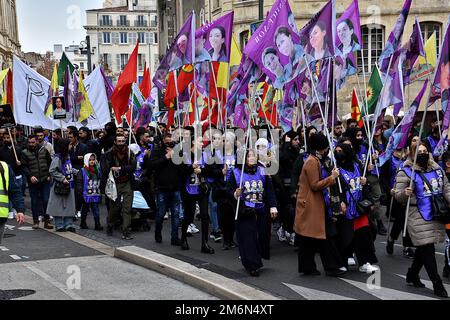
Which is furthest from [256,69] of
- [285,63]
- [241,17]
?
[241,17]

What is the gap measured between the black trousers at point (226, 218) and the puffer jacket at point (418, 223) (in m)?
2.49

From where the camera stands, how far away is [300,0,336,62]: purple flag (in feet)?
30.1

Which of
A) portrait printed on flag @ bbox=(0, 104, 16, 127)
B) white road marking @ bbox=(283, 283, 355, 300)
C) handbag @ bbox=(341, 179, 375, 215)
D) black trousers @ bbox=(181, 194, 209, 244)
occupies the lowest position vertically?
white road marking @ bbox=(283, 283, 355, 300)

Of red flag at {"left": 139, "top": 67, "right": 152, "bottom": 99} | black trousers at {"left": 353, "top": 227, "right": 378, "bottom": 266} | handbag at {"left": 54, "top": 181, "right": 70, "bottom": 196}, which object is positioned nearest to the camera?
black trousers at {"left": 353, "top": 227, "right": 378, "bottom": 266}

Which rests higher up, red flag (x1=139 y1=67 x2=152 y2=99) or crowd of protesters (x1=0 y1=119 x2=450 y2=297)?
red flag (x1=139 y1=67 x2=152 y2=99)

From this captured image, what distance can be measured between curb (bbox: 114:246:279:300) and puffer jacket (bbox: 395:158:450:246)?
1753 millimetres

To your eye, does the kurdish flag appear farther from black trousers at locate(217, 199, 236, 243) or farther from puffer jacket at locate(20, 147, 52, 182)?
puffer jacket at locate(20, 147, 52, 182)

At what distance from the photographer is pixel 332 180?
304 inches

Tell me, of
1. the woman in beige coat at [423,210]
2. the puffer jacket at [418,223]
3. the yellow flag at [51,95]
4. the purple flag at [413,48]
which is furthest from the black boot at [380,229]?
the yellow flag at [51,95]

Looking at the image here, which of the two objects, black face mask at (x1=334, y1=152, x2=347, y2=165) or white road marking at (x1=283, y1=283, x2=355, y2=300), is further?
black face mask at (x1=334, y1=152, x2=347, y2=165)

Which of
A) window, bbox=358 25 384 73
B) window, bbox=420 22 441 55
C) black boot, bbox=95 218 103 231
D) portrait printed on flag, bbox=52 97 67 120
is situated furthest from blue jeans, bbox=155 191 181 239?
window, bbox=420 22 441 55

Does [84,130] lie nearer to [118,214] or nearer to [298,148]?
[118,214]

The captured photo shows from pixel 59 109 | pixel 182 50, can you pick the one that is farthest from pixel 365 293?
pixel 59 109
